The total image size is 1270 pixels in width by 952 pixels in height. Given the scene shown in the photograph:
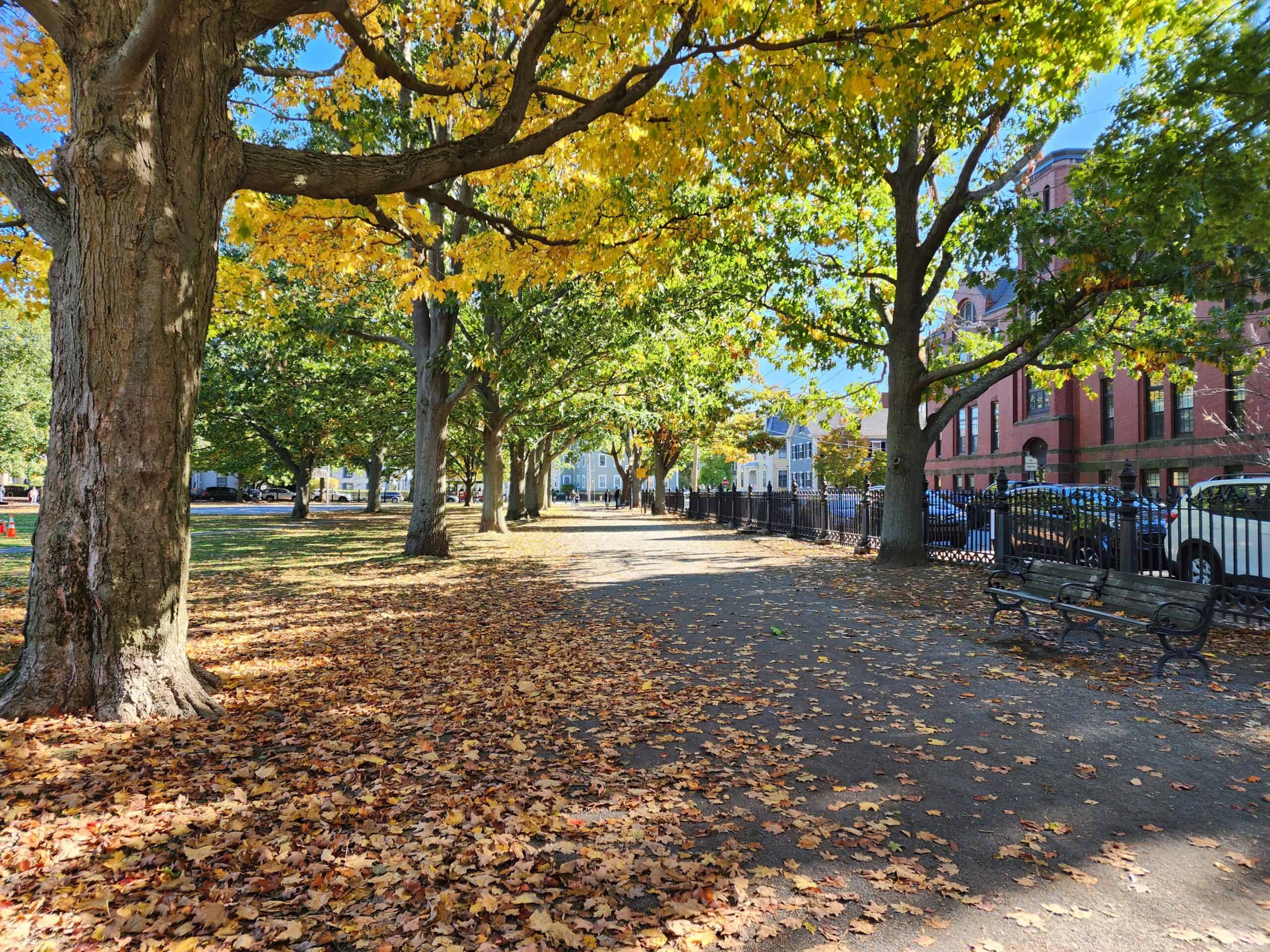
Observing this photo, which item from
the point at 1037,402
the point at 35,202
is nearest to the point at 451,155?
the point at 35,202

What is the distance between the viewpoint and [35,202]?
516 centimetres

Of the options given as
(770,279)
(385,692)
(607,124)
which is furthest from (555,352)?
(385,692)

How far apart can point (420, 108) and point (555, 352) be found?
7.77 meters

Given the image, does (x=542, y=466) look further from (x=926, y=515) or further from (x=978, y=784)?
(x=978, y=784)

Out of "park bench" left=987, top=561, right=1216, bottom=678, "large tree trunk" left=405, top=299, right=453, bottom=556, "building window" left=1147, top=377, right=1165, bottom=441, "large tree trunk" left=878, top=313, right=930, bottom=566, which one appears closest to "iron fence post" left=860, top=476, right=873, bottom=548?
"large tree trunk" left=878, top=313, right=930, bottom=566

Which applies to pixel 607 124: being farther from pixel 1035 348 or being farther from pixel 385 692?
pixel 1035 348

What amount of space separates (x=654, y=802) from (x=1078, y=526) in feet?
Answer: 35.8

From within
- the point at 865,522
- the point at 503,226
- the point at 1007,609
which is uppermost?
the point at 503,226

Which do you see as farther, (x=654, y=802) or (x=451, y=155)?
(x=451, y=155)

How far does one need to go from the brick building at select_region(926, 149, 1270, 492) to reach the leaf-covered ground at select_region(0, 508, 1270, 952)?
49.5 ft

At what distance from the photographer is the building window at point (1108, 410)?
106ft

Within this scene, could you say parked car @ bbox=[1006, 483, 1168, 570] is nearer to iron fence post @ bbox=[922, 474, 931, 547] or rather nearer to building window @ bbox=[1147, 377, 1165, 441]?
iron fence post @ bbox=[922, 474, 931, 547]

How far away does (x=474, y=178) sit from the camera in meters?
11.1

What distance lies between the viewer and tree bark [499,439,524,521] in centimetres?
3225
